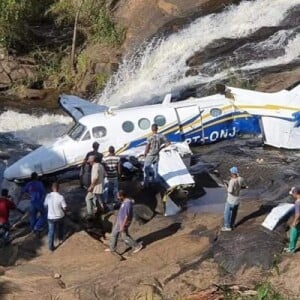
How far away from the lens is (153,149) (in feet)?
65.2

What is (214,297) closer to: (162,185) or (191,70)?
(162,185)

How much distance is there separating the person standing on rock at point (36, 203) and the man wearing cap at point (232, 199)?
4.32m

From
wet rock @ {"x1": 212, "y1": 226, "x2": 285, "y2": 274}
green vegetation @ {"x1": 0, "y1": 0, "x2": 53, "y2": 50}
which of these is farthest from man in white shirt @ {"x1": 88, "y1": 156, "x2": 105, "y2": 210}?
green vegetation @ {"x1": 0, "y1": 0, "x2": 53, "y2": 50}

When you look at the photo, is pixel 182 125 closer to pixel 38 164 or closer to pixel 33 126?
pixel 38 164

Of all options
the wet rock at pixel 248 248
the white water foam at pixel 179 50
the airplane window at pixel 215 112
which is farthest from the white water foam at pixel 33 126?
the wet rock at pixel 248 248

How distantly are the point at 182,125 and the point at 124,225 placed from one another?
7.43m

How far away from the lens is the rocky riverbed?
48.9 ft

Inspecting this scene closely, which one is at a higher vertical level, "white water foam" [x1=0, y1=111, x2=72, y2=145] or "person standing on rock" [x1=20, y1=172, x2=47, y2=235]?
"person standing on rock" [x1=20, y1=172, x2=47, y2=235]

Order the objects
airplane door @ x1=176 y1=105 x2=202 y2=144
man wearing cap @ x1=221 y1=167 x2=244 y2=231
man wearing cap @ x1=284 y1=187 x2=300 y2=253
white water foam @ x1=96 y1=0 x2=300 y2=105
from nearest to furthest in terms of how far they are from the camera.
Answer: man wearing cap @ x1=284 y1=187 x2=300 y2=253 → man wearing cap @ x1=221 y1=167 x2=244 y2=231 → airplane door @ x1=176 y1=105 x2=202 y2=144 → white water foam @ x1=96 y1=0 x2=300 y2=105

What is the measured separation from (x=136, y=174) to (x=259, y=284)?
24.0 ft

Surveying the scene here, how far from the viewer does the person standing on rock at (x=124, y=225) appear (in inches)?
634

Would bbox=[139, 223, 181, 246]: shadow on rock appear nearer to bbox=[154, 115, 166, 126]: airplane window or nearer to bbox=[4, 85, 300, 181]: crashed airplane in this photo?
bbox=[4, 85, 300, 181]: crashed airplane

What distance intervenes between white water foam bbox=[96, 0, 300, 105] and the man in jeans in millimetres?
11569

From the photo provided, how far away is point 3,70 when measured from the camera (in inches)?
1398
